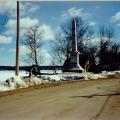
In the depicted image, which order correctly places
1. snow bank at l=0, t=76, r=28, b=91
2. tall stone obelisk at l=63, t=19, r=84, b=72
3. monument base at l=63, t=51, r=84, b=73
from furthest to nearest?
1. monument base at l=63, t=51, r=84, b=73
2. tall stone obelisk at l=63, t=19, r=84, b=72
3. snow bank at l=0, t=76, r=28, b=91

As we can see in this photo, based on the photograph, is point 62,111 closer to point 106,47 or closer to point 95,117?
point 95,117

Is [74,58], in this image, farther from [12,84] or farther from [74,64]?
[12,84]

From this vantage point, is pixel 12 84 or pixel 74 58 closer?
pixel 12 84

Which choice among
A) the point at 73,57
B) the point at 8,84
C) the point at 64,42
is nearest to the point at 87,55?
the point at 64,42

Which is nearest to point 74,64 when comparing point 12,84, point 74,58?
point 74,58

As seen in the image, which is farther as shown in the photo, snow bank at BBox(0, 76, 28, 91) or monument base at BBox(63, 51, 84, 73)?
monument base at BBox(63, 51, 84, 73)


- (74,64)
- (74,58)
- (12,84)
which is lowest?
(12,84)

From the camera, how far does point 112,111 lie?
45.0 feet

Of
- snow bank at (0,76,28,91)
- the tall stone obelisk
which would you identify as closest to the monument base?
the tall stone obelisk

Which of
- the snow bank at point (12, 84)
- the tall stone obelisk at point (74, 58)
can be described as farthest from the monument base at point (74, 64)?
the snow bank at point (12, 84)

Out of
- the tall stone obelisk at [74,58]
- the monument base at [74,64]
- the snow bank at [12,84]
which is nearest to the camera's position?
the snow bank at [12,84]

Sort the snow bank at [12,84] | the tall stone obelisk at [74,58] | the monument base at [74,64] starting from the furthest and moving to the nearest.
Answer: the monument base at [74,64], the tall stone obelisk at [74,58], the snow bank at [12,84]

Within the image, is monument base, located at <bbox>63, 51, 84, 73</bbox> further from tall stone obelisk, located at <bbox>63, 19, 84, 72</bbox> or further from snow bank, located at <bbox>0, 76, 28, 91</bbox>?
snow bank, located at <bbox>0, 76, 28, 91</bbox>

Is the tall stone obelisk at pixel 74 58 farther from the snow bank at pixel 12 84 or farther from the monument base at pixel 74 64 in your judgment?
the snow bank at pixel 12 84
